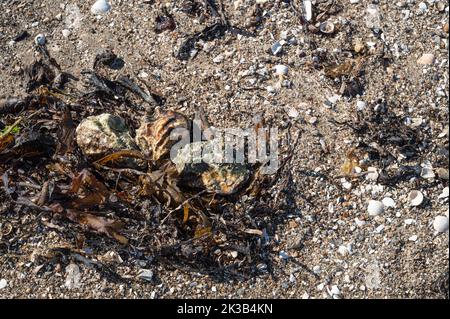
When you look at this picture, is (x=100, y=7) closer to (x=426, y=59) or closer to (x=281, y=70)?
(x=281, y=70)

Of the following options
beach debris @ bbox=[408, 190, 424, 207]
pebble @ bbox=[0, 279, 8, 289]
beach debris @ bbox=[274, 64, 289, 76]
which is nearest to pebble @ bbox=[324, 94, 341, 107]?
beach debris @ bbox=[274, 64, 289, 76]

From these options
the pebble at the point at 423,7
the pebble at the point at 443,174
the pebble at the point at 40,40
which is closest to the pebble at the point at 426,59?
the pebble at the point at 423,7

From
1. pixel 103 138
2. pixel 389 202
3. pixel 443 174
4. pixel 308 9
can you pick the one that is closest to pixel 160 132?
pixel 103 138

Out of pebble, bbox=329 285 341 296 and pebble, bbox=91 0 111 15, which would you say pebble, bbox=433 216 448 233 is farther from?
pebble, bbox=91 0 111 15

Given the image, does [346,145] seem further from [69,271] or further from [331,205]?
[69,271]

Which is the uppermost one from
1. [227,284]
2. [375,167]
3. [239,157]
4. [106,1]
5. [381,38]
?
[106,1]

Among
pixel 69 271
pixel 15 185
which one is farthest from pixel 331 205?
pixel 15 185
